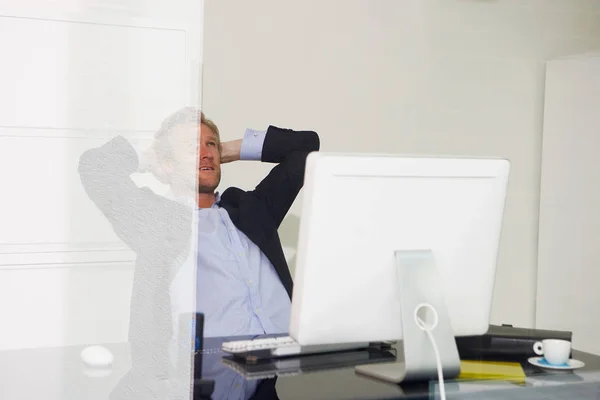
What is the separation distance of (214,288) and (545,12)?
2.43m

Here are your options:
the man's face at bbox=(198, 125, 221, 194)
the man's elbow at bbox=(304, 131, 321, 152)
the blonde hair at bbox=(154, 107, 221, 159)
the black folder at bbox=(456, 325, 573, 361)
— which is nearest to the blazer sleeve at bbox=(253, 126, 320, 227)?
the man's elbow at bbox=(304, 131, 321, 152)

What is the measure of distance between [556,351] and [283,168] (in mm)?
1520

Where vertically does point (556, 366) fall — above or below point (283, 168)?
below

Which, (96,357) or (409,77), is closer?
(96,357)

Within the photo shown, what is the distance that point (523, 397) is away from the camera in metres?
1.53

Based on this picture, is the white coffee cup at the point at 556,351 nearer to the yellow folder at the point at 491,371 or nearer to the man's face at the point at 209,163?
the yellow folder at the point at 491,371

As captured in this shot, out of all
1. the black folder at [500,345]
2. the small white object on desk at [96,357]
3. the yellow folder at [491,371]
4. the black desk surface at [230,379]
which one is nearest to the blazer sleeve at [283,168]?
the black desk surface at [230,379]

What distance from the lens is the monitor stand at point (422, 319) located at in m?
1.56

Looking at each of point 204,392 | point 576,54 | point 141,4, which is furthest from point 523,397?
point 576,54

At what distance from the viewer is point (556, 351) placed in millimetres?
1747

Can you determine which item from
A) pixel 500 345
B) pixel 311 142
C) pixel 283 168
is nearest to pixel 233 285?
pixel 283 168

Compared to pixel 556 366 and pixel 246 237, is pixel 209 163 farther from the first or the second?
pixel 556 366

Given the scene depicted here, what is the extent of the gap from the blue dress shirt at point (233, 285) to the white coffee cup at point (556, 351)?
116 centimetres

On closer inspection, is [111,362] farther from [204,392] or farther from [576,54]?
[576,54]
